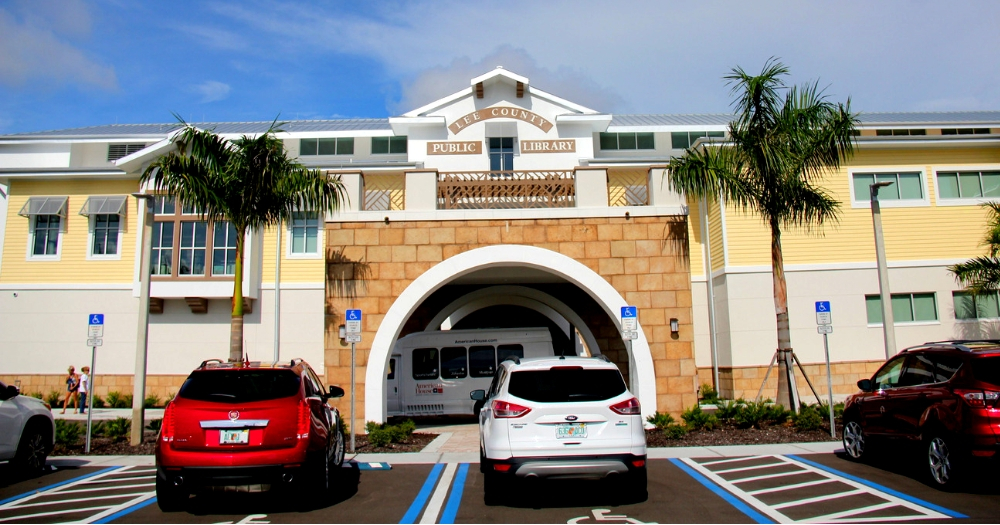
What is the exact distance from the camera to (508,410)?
7750mm

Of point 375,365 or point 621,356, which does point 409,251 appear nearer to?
point 375,365

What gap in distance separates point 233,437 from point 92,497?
9.26 ft

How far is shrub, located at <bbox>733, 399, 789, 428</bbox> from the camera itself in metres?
14.0

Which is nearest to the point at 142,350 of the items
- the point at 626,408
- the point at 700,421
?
the point at 626,408

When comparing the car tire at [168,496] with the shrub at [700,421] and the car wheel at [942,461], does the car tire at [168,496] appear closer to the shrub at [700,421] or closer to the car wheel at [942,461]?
the car wheel at [942,461]

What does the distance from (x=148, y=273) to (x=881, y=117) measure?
30.1 m

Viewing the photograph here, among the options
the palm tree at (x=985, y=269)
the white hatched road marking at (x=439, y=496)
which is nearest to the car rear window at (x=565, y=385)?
the white hatched road marking at (x=439, y=496)

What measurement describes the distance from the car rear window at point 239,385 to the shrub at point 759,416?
914 centimetres

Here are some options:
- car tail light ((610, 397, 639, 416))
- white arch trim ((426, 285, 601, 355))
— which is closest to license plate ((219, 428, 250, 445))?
car tail light ((610, 397, 639, 416))

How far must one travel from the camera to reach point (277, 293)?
22953 millimetres

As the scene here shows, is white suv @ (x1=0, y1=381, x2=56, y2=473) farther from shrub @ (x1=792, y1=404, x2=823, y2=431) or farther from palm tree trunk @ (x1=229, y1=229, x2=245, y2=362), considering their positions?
shrub @ (x1=792, y1=404, x2=823, y2=431)

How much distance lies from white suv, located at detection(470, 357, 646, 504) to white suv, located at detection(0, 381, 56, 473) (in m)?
6.90

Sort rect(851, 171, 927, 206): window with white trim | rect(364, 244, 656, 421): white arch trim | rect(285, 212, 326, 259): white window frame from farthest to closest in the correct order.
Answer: rect(285, 212, 326, 259): white window frame < rect(851, 171, 927, 206): window with white trim < rect(364, 244, 656, 421): white arch trim

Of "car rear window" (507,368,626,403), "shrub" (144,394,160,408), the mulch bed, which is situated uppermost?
"car rear window" (507,368,626,403)
